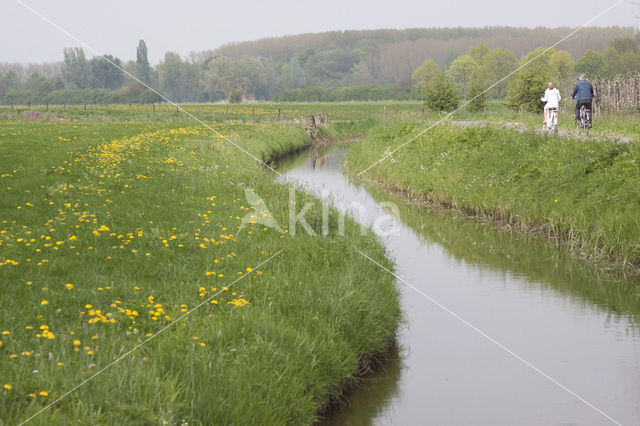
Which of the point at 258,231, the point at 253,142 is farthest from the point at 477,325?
the point at 253,142

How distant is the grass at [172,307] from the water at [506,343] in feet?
2.28

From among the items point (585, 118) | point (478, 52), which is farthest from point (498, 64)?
point (585, 118)

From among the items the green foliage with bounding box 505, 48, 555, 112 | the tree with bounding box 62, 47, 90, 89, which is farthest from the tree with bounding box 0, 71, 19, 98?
the green foliage with bounding box 505, 48, 555, 112

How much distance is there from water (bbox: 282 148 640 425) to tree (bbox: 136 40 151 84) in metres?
147

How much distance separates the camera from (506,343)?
30.1 feet

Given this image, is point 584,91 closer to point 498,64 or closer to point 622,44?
point 498,64

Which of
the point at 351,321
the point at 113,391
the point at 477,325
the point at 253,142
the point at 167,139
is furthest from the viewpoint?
the point at 253,142

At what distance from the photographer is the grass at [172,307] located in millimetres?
5348

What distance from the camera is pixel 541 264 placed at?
13164 millimetres

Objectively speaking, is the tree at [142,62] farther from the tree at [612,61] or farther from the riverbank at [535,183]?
the riverbank at [535,183]

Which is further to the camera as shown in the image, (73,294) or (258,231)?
(258,231)

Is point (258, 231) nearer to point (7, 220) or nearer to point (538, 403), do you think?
point (7, 220)

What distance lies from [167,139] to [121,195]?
47.2 ft

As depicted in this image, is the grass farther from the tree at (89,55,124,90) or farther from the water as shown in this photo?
the tree at (89,55,124,90)
